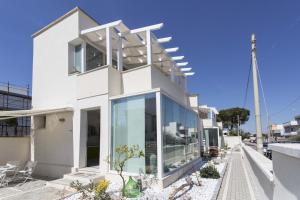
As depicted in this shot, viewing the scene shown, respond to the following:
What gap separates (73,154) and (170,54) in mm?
13638

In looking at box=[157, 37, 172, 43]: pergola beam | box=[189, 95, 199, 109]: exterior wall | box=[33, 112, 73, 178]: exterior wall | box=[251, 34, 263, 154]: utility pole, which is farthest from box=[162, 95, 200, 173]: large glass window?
box=[189, 95, 199, 109]: exterior wall

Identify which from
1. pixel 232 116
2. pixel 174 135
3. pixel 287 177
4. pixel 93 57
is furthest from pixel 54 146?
pixel 232 116

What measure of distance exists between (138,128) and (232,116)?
94.9 metres

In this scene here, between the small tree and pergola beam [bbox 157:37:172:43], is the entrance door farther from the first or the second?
pergola beam [bbox 157:37:172:43]

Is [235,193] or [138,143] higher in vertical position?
[138,143]

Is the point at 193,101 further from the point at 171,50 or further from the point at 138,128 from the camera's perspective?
the point at 138,128

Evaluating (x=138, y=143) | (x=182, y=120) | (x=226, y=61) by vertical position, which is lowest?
(x=138, y=143)

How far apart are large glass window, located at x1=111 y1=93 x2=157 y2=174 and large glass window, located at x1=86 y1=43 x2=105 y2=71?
222 inches

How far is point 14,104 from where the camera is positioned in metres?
32.7

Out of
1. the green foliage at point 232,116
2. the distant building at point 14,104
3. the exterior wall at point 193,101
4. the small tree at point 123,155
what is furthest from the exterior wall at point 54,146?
the green foliage at point 232,116

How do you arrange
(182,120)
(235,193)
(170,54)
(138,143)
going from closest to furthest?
1. (235,193)
2. (138,143)
3. (182,120)
4. (170,54)

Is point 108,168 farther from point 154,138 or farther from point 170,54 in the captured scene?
point 170,54

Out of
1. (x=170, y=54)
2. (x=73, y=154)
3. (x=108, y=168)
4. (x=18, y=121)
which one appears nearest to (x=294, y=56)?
(x=170, y=54)

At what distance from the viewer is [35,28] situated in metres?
19.8
